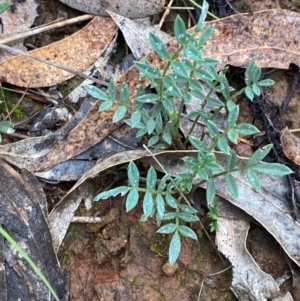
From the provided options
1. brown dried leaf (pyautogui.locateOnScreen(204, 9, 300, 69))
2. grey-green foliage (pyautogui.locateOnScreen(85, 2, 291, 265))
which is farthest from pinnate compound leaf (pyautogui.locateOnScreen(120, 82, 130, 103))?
brown dried leaf (pyautogui.locateOnScreen(204, 9, 300, 69))

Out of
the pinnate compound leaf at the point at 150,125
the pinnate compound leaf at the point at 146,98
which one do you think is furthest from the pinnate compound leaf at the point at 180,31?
the pinnate compound leaf at the point at 150,125

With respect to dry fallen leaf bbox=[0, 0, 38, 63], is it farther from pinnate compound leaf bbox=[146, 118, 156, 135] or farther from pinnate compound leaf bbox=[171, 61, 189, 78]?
pinnate compound leaf bbox=[171, 61, 189, 78]

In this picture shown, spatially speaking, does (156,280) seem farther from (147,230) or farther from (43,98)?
(43,98)

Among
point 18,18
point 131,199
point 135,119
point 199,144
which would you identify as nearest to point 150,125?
point 135,119

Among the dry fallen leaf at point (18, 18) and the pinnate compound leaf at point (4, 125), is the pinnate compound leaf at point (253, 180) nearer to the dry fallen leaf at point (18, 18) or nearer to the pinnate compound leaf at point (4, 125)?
the pinnate compound leaf at point (4, 125)

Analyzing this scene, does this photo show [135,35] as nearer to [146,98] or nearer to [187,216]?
[146,98]

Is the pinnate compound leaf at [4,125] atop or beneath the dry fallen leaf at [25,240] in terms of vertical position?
atop
